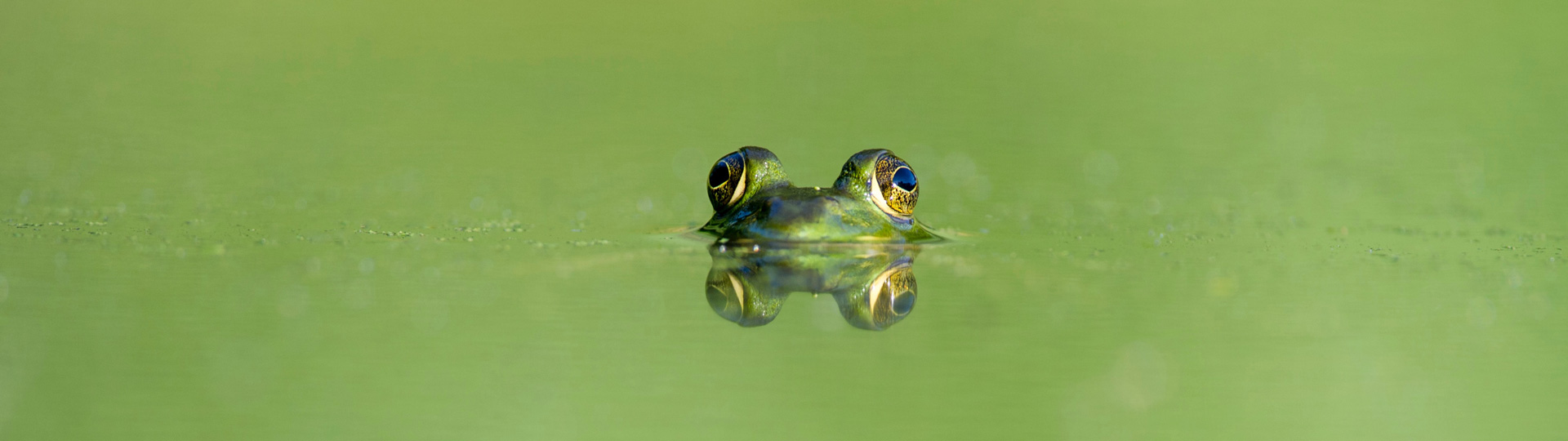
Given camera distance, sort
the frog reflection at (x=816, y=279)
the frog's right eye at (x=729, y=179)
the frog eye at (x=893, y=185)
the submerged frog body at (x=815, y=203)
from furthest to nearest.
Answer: the frog's right eye at (x=729, y=179)
the frog eye at (x=893, y=185)
the submerged frog body at (x=815, y=203)
the frog reflection at (x=816, y=279)

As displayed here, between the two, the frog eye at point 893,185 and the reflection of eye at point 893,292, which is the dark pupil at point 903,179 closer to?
the frog eye at point 893,185

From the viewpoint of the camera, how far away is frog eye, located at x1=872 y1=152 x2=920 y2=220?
562 cm

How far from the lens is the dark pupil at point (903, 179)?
18.5 feet

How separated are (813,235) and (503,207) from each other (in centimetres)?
216

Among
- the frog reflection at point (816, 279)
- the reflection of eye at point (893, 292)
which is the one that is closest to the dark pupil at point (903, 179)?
the frog reflection at point (816, 279)

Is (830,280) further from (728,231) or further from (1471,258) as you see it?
(1471,258)

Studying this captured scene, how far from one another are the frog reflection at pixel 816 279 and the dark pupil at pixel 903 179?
39cm

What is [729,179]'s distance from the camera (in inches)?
227

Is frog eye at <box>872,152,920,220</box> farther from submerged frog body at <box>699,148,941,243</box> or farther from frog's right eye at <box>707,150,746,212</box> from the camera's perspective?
frog's right eye at <box>707,150,746,212</box>

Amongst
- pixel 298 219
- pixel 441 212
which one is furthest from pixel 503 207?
pixel 298 219

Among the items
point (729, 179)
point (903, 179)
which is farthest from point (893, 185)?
point (729, 179)

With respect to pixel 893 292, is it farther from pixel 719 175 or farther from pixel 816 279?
pixel 719 175

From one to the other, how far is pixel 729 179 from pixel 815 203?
623mm

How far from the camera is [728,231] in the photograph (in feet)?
17.9
